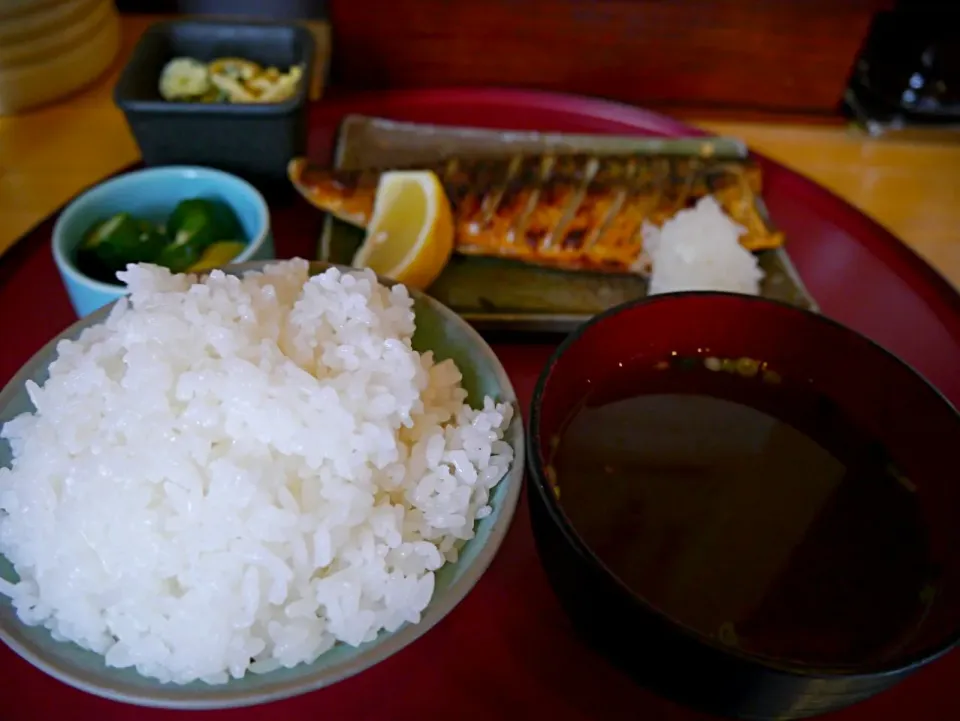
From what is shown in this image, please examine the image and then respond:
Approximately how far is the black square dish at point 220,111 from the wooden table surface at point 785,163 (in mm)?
259

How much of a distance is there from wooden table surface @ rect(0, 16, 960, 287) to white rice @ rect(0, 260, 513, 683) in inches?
32.2

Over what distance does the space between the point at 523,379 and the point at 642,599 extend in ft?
1.91

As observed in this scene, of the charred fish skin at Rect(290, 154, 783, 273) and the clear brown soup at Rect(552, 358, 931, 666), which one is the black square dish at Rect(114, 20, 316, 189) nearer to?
the charred fish skin at Rect(290, 154, 783, 273)

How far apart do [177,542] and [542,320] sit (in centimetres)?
68

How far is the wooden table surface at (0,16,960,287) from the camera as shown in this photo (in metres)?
1.58

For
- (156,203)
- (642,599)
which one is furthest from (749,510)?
(156,203)

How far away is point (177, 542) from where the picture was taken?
792 mm

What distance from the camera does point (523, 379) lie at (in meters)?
1.26

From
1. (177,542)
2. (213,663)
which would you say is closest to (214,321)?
(177,542)

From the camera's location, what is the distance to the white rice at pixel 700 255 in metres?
1.33

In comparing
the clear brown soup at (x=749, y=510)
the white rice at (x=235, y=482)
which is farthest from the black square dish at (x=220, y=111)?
the clear brown soup at (x=749, y=510)

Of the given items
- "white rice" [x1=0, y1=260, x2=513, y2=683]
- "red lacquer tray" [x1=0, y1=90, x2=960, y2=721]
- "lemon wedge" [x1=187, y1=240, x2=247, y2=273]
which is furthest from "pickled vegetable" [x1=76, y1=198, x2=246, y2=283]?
"white rice" [x1=0, y1=260, x2=513, y2=683]

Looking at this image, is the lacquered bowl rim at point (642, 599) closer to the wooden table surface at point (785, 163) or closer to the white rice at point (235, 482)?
the white rice at point (235, 482)

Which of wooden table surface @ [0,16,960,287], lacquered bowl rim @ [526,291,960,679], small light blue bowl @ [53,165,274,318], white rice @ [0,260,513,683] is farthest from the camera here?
wooden table surface @ [0,16,960,287]
